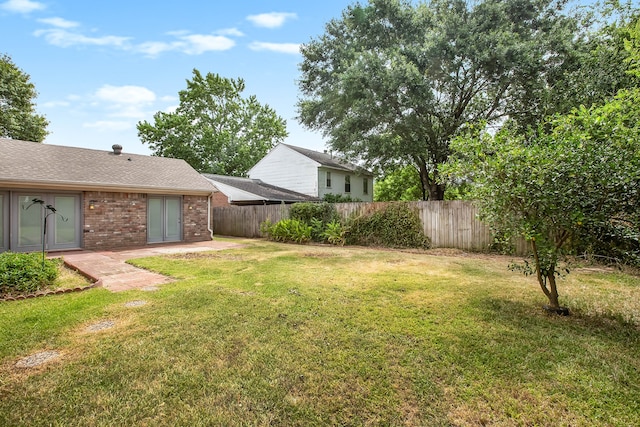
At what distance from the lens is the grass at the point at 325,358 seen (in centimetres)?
206

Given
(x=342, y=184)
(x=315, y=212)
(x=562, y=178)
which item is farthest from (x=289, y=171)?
(x=562, y=178)

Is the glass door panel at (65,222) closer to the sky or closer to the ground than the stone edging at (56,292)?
closer to the sky

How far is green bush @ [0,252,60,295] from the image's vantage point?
4.76 m

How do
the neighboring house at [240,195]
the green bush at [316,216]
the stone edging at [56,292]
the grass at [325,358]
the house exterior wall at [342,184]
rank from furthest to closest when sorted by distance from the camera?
the house exterior wall at [342,184], the neighboring house at [240,195], the green bush at [316,216], the stone edging at [56,292], the grass at [325,358]

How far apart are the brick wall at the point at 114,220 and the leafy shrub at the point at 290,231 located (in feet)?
16.5

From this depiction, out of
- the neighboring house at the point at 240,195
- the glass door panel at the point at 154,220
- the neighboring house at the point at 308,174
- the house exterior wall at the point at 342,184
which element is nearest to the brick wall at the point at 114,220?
the glass door panel at the point at 154,220

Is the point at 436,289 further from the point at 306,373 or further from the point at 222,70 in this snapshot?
the point at 222,70

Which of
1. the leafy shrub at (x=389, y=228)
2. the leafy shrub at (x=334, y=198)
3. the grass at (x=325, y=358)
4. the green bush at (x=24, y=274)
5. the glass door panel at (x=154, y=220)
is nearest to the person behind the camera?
the grass at (x=325, y=358)

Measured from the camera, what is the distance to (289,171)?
22.8 meters

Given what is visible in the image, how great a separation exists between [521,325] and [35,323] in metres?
5.68

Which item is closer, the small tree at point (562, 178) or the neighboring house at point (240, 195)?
the small tree at point (562, 178)

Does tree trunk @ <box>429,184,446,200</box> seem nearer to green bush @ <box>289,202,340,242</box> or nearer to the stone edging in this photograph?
green bush @ <box>289,202,340,242</box>

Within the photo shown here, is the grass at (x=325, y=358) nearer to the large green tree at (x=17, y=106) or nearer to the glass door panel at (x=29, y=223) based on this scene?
the glass door panel at (x=29, y=223)

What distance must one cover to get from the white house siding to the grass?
16824 millimetres
